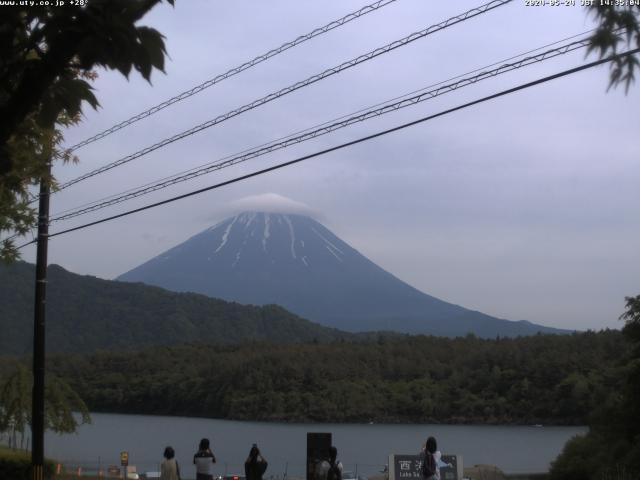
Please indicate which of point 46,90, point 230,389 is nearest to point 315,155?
point 46,90

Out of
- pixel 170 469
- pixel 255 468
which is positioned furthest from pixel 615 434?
pixel 170 469

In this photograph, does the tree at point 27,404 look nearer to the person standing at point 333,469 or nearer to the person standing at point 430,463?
the person standing at point 333,469

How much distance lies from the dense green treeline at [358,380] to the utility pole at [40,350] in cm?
4852

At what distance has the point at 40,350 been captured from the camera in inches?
690

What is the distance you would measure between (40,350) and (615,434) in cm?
2228

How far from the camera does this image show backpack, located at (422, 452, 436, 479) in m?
11.7

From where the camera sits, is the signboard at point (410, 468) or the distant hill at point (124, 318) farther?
the distant hill at point (124, 318)

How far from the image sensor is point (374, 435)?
6844 cm

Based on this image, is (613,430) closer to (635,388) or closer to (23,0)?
(635,388)

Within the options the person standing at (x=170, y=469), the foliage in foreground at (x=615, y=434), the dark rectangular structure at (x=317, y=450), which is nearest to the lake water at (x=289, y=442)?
the foliage in foreground at (x=615, y=434)

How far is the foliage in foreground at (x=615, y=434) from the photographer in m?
30.5

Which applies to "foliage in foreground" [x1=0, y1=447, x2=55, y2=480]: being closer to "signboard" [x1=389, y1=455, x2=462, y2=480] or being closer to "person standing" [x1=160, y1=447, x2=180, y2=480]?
"person standing" [x1=160, y1=447, x2=180, y2=480]

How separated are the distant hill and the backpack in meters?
77.8

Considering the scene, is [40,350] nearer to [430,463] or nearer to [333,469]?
[333,469]
